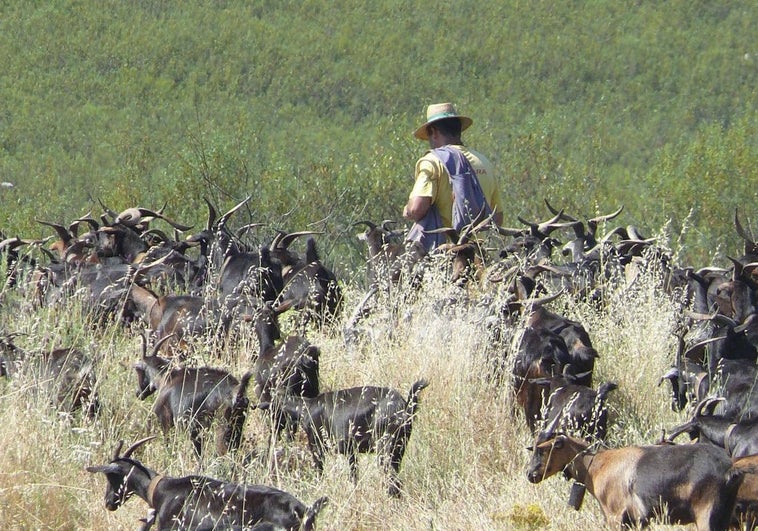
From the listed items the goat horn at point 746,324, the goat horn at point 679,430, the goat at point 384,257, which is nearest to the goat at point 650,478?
the goat horn at point 679,430

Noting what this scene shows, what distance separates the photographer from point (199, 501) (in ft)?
20.6

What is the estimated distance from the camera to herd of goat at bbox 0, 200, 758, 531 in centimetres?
609

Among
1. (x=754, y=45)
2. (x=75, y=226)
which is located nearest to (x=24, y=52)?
(x=754, y=45)

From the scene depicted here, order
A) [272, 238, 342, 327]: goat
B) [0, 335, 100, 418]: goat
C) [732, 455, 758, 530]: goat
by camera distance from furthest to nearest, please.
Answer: [272, 238, 342, 327]: goat, [0, 335, 100, 418]: goat, [732, 455, 758, 530]: goat

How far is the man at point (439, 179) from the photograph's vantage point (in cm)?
1072

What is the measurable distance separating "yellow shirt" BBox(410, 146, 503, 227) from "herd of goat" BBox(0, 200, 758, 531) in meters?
0.36

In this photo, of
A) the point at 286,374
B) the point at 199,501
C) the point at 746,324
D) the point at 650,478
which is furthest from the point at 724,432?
the point at 199,501

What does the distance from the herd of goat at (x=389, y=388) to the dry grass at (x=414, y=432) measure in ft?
0.49

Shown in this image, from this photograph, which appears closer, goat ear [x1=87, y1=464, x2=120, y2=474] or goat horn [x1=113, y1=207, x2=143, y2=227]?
goat ear [x1=87, y1=464, x2=120, y2=474]

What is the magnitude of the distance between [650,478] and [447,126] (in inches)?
220

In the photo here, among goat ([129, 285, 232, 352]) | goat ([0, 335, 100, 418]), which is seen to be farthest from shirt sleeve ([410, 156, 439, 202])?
goat ([0, 335, 100, 418])

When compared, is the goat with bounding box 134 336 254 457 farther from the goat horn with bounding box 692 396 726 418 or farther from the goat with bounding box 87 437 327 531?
the goat horn with bounding box 692 396 726 418

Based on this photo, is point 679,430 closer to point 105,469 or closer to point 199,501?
point 199,501

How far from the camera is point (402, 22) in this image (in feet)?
254
